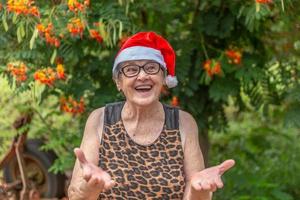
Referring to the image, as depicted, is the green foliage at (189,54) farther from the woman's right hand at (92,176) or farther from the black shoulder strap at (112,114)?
the woman's right hand at (92,176)

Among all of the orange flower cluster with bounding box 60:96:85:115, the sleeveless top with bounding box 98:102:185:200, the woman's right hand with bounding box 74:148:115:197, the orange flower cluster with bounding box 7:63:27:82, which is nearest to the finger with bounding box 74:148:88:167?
the woman's right hand with bounding box 74:148:115:197

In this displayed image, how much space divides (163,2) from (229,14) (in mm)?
545

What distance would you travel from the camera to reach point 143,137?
3.23 m

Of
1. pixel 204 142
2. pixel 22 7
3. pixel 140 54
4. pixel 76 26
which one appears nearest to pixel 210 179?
pixel 140 54

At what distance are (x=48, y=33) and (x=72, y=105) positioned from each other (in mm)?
770

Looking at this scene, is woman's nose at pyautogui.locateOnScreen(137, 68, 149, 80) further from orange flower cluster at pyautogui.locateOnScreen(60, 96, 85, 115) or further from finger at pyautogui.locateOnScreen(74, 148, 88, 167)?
orange flower cluster at pyautogui.locateOnScreen(60, 96, 85, 115)

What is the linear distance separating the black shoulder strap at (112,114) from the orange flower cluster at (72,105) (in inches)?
42.1

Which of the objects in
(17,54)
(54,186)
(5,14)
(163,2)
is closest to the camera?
(5,14)

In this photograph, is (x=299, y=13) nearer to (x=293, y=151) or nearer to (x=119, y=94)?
(x=119, y=94)

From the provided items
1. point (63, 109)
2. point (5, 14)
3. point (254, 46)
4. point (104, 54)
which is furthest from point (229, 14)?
point (5, 14)

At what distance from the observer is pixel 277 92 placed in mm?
4727

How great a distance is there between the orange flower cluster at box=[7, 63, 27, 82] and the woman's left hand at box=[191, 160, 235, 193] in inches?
56.2

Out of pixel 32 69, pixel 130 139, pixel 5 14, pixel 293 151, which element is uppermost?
pixel 5 14

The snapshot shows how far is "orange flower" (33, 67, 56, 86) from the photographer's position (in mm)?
3854
